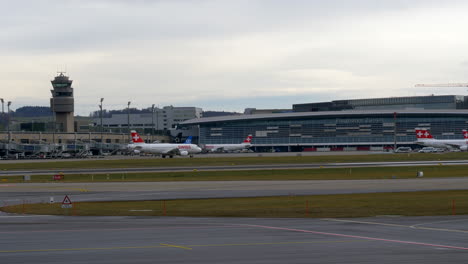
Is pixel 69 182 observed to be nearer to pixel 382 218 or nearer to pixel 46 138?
pixel 382 218

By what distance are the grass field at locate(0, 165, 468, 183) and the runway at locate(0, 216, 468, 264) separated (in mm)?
→ 37392

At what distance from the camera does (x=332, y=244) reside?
967 inches

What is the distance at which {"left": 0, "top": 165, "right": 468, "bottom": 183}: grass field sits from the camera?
72125 millimetres

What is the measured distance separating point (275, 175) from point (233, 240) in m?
51.6

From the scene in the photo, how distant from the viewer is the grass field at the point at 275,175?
237 ft

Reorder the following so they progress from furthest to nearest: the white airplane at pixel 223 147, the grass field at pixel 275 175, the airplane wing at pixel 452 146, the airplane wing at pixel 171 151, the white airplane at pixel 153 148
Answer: the white airplane at pixel 223 147, the airplane wing at pixel 452 146, the airplane wing at pixel 171 151, the white airplane at pixel 153 148, the grass field at pixel 275 175

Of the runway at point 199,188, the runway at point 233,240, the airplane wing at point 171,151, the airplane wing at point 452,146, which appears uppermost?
the airplane wing at point 452,146

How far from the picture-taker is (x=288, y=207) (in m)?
40.4

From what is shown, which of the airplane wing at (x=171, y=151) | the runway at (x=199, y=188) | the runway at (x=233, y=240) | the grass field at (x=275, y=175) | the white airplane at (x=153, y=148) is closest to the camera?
the runway at (x=233, y=240)

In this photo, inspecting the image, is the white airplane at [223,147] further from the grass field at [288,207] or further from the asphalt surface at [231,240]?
the asphalt surface at [231,240]

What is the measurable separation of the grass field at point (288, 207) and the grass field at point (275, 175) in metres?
23.8

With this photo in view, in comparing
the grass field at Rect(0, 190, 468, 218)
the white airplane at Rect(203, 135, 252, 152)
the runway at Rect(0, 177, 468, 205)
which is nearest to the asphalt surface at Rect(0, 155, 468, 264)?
the grass field at Rect(0, 190, 468, 218)

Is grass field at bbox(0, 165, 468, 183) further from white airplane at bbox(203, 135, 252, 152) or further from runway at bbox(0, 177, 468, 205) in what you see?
white airplane at bbox(203, 135, 252, 152)

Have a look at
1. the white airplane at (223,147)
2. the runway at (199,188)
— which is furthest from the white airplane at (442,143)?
the runway at (199,188)
